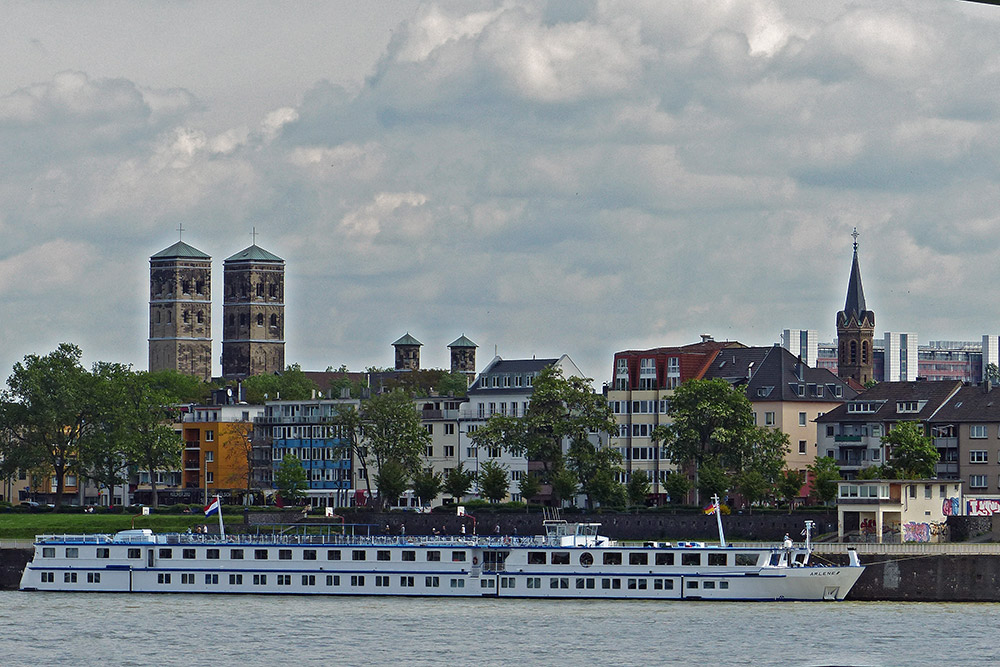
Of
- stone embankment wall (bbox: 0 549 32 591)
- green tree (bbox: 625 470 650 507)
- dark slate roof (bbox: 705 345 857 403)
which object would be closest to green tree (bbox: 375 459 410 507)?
green tree (bbox: 625 470 650 507)

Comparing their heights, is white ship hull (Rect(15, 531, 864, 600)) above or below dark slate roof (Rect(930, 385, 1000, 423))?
below

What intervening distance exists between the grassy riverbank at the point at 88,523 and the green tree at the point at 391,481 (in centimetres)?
820

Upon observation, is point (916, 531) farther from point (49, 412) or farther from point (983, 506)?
point (49, 412)

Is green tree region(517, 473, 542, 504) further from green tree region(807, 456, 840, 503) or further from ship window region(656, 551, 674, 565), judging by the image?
ship window region(656, 551, 674, 565)

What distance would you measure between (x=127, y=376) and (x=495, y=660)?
3401 inches

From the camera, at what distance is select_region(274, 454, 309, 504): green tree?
13925 centimetres

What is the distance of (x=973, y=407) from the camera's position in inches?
4825

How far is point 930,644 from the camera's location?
2721 inches

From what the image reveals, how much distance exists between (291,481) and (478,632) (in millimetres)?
66708

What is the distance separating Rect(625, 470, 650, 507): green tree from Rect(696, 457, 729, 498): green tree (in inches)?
190

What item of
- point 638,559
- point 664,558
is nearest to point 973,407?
point 664,558

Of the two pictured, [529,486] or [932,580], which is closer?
[932,580]

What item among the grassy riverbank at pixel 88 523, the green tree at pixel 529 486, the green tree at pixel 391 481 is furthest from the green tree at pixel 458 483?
the grassy riverbank at pixel 88 523

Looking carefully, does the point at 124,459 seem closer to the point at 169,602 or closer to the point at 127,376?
the point at 127,376
